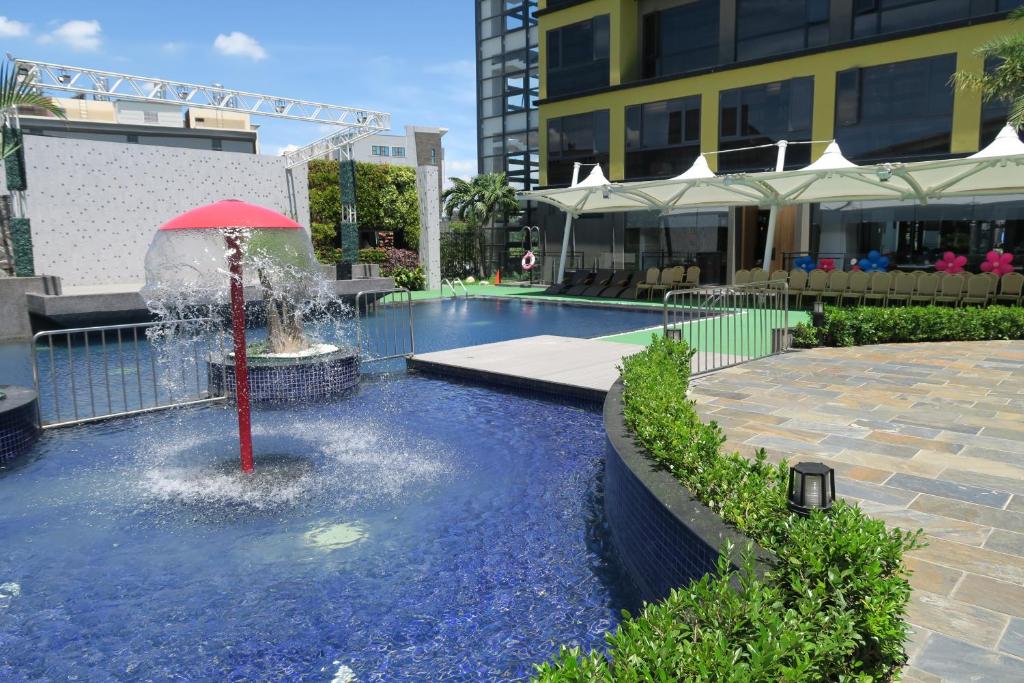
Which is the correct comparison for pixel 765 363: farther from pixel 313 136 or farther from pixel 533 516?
pixel 313 136

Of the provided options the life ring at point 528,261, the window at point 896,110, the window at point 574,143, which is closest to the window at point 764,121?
the window at point 896,110

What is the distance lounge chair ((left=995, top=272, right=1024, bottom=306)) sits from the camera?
14.9 m

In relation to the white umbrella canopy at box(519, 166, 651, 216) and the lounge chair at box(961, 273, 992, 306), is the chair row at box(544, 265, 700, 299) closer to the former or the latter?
the white umbrella canopy at box(519, 166, 651, 216)

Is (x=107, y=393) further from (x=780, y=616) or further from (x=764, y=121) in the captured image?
(x=764, y=121)

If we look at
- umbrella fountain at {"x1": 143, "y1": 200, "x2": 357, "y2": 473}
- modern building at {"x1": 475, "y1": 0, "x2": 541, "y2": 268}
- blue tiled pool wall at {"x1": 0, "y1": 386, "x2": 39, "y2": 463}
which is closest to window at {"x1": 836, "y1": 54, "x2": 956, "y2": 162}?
umbrella fountain at {"x1": 143, "y1": 200, "x2": 357, "y2": 473}

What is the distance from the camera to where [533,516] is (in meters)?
5.48

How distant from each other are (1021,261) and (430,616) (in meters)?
18.9

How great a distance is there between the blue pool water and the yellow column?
15.6 metres

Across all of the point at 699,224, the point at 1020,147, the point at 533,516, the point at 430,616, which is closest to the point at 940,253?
the point at 1020,147

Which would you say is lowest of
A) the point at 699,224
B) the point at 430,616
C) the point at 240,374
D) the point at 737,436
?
the point at 430,616

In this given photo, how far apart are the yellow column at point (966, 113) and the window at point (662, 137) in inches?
287

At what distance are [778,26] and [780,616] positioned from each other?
23.4 m

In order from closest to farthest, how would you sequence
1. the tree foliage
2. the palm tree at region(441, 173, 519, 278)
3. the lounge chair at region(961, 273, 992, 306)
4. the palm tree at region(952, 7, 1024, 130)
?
1. the palm tree at region(952, 7, 1024, 130)
2. the lounge chair at region(961, 273, 992, 306)
3. the tree foliage
4. the palm tree at region(441, 173, 519, 278)

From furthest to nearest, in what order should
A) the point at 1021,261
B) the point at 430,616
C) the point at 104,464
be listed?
the point at 1021,261
the point at 104,464
the point at 430,616
